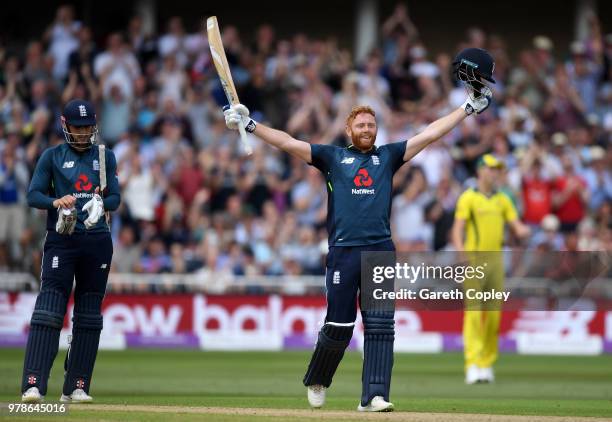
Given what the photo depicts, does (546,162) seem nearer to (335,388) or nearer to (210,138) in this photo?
(210,138)

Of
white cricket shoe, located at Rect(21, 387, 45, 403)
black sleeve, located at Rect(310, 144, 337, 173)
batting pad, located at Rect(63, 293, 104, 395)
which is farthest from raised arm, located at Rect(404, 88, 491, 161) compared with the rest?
white cricket shoe, located at Rect(21, 387, 45, 403)

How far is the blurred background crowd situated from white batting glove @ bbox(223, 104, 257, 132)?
33.5 feet

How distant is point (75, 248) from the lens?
34.3 feet

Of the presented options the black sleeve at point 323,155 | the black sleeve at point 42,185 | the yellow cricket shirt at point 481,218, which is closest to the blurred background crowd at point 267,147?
the yellow cricket shirt at point 481,218

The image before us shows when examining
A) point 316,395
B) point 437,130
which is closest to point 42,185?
point 316,395

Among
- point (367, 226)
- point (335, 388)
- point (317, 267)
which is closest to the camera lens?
point (367, 226)

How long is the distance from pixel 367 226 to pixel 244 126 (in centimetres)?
122

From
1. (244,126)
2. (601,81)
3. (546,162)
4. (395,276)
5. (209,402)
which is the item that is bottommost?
(209,402)

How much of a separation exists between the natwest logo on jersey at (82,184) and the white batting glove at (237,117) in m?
1.34

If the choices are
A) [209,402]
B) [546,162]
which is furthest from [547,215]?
[209,402]

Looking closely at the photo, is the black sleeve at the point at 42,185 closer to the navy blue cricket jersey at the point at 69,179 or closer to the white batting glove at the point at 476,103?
the navy blue cricket jersey at the point at 69,179

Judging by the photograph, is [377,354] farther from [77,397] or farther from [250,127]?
[77,397]

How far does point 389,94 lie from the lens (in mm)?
23328

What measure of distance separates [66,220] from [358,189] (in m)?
2.29
